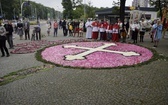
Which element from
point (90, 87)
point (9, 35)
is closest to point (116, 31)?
point (9, 35)

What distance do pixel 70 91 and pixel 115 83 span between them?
1693 millimetres

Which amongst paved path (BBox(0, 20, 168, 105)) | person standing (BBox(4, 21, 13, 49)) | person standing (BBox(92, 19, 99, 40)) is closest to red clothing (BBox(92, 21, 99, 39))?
person standing (BBox(92, 19, 99, 40))

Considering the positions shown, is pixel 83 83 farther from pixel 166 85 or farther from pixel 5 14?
pixel 5 14

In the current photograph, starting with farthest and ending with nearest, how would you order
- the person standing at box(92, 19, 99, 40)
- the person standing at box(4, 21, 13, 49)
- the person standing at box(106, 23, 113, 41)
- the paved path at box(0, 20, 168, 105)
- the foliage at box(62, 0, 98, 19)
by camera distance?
1. the foliage at box(62, 0, 98, 19)
2. the person standing at box(92, 19, 99, 40)
3. the person standing at box(106, 23, 113, 41)
4. the person standing at box(4, 21, 13, 49)
5. the paved path at box(0, 20, 168, 105)

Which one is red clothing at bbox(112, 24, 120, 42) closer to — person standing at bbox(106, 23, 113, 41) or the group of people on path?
the group of people on path

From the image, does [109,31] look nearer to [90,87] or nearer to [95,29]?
[95,29]

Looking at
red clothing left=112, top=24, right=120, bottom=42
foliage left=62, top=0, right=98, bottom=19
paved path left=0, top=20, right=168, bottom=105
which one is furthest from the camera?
foliage left=62, top=0, right=98, bottom=19

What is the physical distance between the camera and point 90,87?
6551mm

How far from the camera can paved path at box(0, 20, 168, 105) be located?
5578mm

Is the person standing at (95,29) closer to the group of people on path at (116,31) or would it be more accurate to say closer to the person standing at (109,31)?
the group of people on path at (116,31)

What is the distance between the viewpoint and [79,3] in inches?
2744

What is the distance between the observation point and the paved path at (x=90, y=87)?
5.58 metres

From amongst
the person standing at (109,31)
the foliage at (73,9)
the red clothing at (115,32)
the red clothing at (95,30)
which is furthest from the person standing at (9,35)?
the foliage at (73,9)

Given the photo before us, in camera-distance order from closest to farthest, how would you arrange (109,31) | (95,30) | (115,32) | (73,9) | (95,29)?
(115,32)
(109,31)
(95,29)
(95,30)
(73,9)
